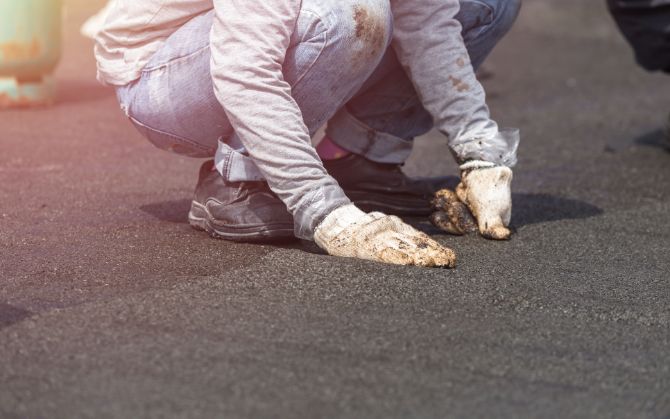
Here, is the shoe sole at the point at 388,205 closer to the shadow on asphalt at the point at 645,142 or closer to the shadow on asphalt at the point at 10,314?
the shadow on asphalt at the point at 10,314

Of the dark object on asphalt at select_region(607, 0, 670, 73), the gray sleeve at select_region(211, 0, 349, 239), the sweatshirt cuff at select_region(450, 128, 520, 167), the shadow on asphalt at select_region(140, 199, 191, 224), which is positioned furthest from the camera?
the dark object on asphalt at select_region(607, 0, 670, 73)

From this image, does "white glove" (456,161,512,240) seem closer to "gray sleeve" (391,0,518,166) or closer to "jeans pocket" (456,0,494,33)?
"gray sleeve" (391,0,518,166)

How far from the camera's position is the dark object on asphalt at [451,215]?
2273mm

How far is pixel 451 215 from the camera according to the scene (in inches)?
90.0

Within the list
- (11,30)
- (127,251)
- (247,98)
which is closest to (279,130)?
(247,98)

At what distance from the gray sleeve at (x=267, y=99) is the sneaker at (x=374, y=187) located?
0.43 metres

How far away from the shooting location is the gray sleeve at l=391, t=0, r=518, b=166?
219 cm

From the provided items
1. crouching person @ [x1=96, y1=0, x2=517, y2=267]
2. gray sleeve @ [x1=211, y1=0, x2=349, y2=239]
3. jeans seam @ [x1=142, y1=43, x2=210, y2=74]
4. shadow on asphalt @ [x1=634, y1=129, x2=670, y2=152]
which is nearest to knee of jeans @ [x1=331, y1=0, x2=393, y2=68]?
crouching person @ [x1=96, y1=0, x2=517, y2=267]

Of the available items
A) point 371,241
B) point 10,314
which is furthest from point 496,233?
point 10,314

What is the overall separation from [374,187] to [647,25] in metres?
1.31

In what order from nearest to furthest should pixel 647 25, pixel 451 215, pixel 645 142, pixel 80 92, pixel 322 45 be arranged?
1. pixel 322 45
2. pixel 451 215
3. pixel 647 25
4. pixel 645 142
5. pixel 80 92

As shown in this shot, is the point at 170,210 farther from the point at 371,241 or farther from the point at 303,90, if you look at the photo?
the point at 371,241

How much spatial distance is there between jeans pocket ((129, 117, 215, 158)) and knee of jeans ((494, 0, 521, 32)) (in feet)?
2.34

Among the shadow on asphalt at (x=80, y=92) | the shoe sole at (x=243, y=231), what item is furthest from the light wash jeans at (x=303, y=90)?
the shadow on asphalt at (x=80, y=92)
